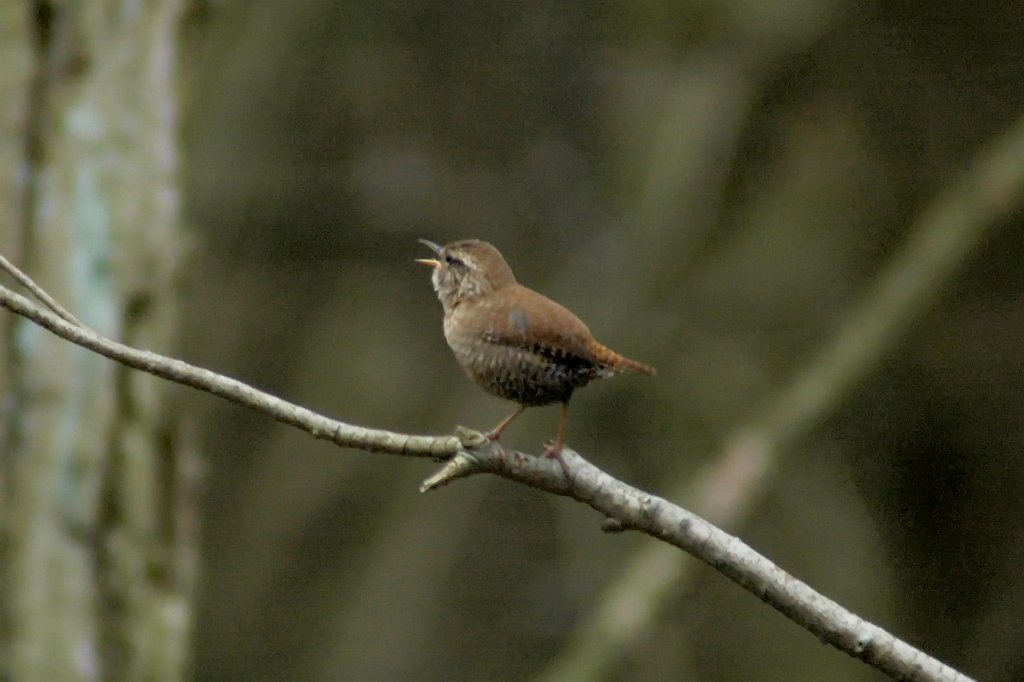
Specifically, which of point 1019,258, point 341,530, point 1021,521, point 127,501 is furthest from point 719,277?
point 127,501

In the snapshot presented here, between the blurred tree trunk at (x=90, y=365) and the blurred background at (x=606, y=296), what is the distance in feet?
7.57

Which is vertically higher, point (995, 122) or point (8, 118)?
point (995, 122)

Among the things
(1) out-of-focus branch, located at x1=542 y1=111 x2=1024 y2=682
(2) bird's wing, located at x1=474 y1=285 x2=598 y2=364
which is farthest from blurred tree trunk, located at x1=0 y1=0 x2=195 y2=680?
(1) out-of-focus branch, located at x1=542 y1=111 x2=1024 y2=682

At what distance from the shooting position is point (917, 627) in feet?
22.0

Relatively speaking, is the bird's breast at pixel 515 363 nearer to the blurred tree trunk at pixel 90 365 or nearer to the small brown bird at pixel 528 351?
the small brown bird at pixel 528 351

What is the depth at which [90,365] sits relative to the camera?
3.55 m

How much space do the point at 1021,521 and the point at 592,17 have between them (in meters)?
→ 3.31

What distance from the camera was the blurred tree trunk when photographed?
3514mm

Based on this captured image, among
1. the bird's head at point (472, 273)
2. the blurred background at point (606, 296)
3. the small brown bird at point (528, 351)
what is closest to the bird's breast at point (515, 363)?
the small brown bird at point (528, 351)

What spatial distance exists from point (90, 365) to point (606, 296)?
3007mm

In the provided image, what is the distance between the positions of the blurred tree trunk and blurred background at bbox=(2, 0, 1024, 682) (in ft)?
7.57

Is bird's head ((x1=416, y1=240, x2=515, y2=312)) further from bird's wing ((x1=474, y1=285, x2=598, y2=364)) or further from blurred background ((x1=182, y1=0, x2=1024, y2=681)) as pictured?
blurred background ((x1=182, y1=0, x2=1024, y2=681))

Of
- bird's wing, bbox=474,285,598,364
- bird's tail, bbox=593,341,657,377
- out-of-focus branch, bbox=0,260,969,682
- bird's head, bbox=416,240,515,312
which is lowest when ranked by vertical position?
out-of-focus branch, bbox=0,260,969,682

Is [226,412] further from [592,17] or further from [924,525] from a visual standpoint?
[924,525]
